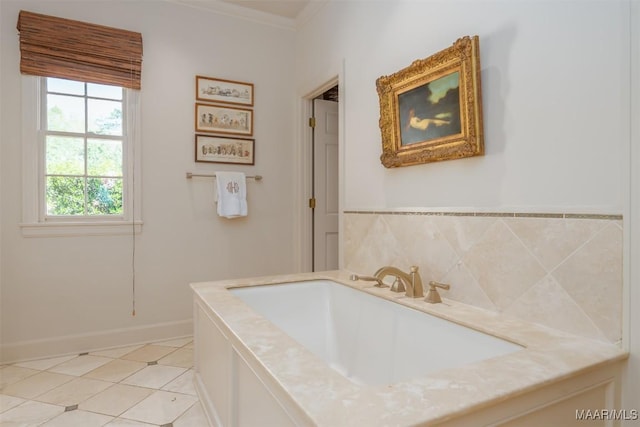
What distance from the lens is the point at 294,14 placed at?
327 centimetres

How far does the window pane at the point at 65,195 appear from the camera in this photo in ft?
8.58

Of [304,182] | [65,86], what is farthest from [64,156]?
[304,182]

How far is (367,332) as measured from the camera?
1.93m

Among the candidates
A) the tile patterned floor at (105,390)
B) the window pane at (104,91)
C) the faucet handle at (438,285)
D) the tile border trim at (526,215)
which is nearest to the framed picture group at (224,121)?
the window pane at (104,91)

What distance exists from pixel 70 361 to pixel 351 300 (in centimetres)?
204

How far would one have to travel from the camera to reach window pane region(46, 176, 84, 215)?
2.62 metres

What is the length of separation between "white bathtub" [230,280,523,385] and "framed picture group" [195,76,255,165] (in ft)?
4.82

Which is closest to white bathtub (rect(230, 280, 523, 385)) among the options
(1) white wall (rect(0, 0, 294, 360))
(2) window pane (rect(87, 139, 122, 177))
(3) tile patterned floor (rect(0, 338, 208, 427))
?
(3) tile patterned floor (rect(0, 338, 208, 427))

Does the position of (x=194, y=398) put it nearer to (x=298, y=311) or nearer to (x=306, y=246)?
(x=298, y=311)

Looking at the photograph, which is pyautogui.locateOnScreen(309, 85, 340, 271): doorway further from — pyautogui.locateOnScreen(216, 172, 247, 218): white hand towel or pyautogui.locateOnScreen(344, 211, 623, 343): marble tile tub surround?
pyautogui.locateOnScreen(344, 211, 623, 343): marble tile tub surround

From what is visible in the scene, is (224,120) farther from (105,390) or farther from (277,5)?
(105,390)

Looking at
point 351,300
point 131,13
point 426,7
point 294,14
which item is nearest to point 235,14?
point 294,14

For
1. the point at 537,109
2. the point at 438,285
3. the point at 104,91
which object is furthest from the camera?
the point at 104,91

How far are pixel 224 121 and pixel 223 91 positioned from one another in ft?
0.85
